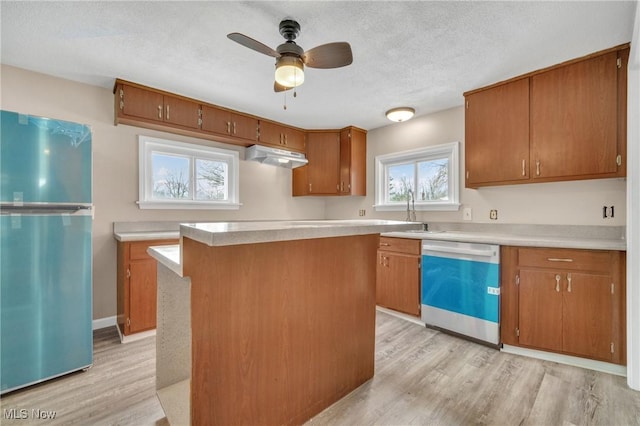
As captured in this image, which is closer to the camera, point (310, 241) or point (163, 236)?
point (310, 241)

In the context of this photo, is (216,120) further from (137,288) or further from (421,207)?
(421,207)

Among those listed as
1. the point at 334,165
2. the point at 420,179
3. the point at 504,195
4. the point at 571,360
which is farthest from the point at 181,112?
the point at 571,360

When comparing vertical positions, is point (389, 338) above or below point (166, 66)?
below

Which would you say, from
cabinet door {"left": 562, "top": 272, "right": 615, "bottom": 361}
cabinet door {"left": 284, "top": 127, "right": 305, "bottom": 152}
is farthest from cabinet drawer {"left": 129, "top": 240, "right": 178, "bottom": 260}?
cabinet door {"left": 562, "top": 272, "right": 615, "bottom": 361}

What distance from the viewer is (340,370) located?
172cm

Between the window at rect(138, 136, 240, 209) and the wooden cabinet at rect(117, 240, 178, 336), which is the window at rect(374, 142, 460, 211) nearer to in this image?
the window at rect(138, 136, 240, 209)

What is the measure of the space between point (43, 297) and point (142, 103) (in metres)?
1.92

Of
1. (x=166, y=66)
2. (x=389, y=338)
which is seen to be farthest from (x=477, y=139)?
(x=166, y=66)

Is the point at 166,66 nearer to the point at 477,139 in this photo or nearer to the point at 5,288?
the point at 5,288

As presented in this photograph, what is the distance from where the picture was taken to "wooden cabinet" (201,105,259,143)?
324 cm

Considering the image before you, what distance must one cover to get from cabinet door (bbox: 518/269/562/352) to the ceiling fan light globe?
2326 millimetres

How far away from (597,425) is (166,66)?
151 inches

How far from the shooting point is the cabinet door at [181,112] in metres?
2.95

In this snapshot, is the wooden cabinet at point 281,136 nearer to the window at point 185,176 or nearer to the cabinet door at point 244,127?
the cabinet door at point 244,127
